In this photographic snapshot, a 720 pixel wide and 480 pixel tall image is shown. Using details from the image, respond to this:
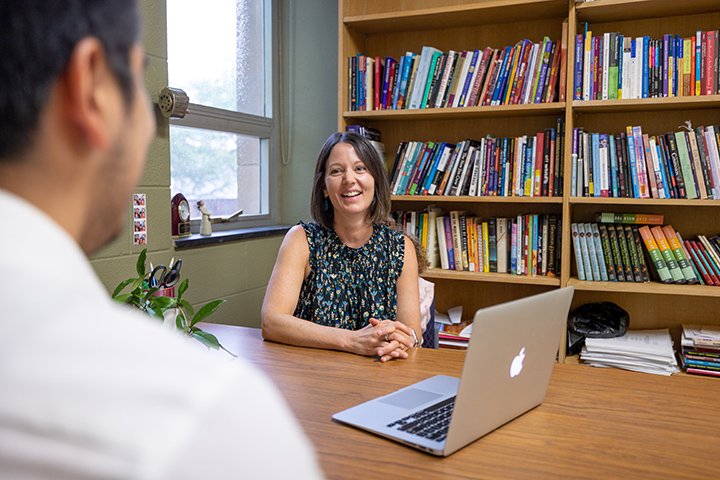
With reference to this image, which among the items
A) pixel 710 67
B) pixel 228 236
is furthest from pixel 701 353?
pixel 228 236

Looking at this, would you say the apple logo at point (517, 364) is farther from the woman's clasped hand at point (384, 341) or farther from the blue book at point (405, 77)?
the blue book at point (405, 77)

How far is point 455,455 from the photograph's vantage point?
1.01 metres

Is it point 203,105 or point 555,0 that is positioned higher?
point 555,0

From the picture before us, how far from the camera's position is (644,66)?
8.23 feet

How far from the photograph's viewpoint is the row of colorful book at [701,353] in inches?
96.4

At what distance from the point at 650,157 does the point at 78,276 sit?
2556 mm

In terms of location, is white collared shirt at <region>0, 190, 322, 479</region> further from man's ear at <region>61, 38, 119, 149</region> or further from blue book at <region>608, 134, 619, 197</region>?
blue book at <region>608, 134, 619, 197</region>

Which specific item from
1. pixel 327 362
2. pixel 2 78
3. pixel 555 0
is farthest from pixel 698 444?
pixel 555 0

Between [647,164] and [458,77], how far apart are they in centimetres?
89

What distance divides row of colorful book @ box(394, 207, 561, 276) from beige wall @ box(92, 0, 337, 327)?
2.28 ft

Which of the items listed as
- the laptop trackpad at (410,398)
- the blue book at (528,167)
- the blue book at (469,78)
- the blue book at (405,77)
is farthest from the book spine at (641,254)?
the laptop trackpad at (410,398)

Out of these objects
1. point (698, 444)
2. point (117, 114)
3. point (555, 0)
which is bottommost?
point (698, 444)

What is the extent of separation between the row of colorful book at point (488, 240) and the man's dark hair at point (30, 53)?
2.51 m

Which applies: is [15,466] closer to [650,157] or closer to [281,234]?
[650,157]
